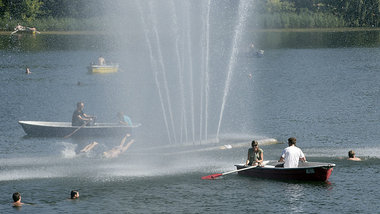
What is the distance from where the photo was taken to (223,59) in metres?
115

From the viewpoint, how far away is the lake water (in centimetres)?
3794

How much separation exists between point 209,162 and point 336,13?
13086 cm

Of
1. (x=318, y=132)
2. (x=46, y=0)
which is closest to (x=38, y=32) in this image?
(x=46, y=0)

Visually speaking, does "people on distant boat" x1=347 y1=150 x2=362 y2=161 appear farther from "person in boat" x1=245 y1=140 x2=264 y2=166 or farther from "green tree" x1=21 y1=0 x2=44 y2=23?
"green tree" x1=21 y1=0 x2=44 y2=23

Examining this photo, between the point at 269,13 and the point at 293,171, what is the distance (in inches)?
5201

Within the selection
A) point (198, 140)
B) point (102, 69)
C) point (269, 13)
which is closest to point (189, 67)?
point (102, 69)

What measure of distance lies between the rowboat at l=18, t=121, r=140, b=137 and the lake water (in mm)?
749

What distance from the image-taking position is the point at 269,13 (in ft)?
558

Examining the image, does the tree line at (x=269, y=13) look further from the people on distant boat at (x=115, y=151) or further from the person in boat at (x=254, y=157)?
the person in boat at (x=254, y=157)

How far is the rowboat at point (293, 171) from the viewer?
133 feet

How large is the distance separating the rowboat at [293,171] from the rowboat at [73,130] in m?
15.5

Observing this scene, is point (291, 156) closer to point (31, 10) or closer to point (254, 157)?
point (254, 157)

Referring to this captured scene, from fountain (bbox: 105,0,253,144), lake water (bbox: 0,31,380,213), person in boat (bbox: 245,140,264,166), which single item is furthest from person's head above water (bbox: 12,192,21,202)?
fountain (bbox: 105,0,253,144)

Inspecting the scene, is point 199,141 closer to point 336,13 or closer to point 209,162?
point 209,162
